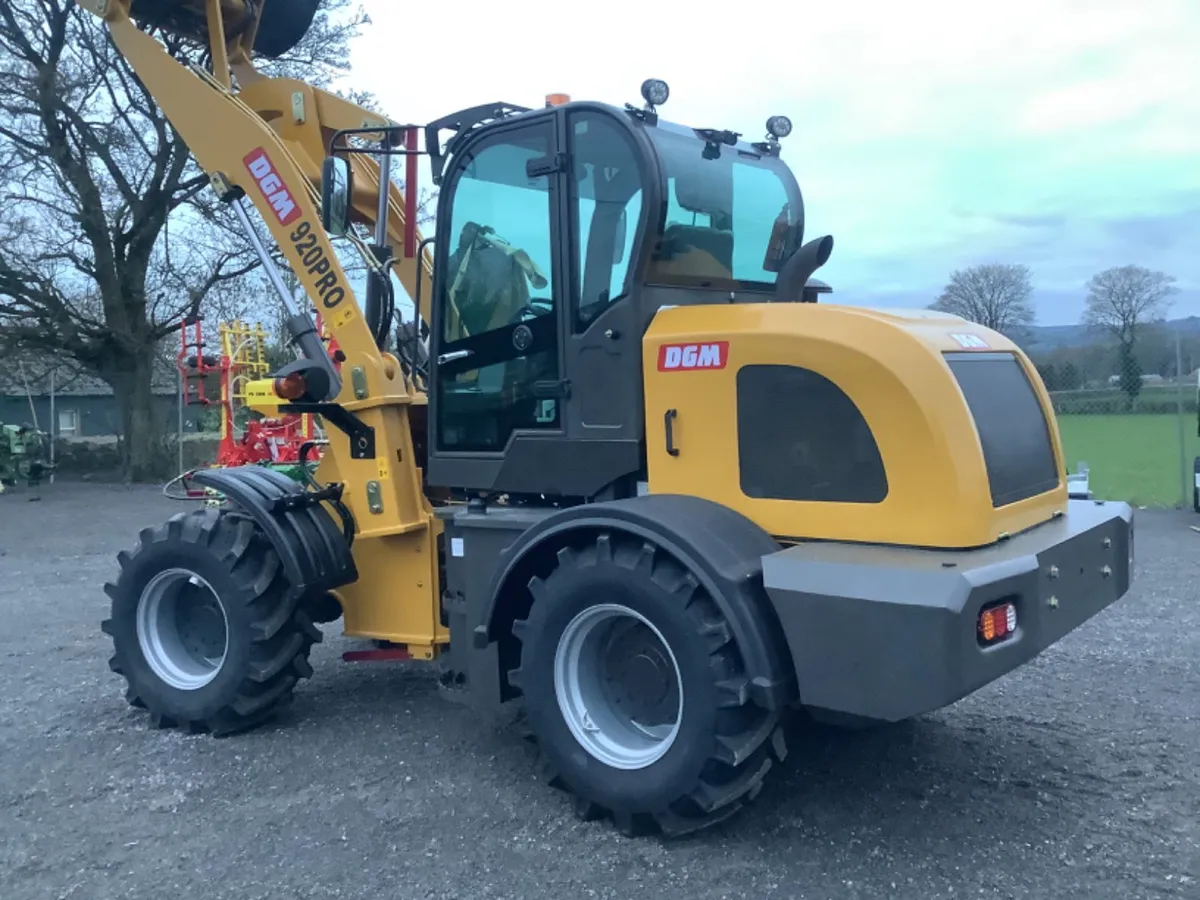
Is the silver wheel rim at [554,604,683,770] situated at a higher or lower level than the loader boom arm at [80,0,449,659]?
lower

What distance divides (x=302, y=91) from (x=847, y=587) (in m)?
4.25

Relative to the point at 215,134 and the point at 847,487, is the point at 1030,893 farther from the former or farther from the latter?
the point at 215,134

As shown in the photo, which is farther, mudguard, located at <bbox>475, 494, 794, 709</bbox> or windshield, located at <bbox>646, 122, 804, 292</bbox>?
windshield, located at <bbox>646, 122, 804, 292</bbox>

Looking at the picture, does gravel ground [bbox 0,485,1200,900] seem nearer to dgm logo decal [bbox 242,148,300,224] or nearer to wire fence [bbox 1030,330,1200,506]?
dgm logo decal [bbox 242,148,300,224]

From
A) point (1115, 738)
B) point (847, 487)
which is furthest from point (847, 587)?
point (1115, 738)

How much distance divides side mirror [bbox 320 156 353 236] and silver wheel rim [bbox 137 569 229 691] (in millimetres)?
1848

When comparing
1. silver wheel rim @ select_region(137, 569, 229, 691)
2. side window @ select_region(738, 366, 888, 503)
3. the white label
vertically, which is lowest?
silver wheel rim @ select_region(137, 569, 229, 691)

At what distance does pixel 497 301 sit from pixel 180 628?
2.41m

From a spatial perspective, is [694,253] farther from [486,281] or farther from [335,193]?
[335,193]

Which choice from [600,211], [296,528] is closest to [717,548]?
[600,211]

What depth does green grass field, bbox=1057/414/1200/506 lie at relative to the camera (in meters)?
14.4

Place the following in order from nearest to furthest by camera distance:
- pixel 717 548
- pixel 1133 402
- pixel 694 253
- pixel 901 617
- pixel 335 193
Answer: pixel 901 617
pixel 717 548
pixel 694 253
pixel 335 193
pixel 1133 402

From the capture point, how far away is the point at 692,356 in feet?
13.5

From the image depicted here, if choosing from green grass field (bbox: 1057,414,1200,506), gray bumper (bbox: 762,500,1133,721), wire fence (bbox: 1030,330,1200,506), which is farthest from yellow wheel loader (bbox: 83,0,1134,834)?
green grass field (bbox: 1057,414,1200,506)
